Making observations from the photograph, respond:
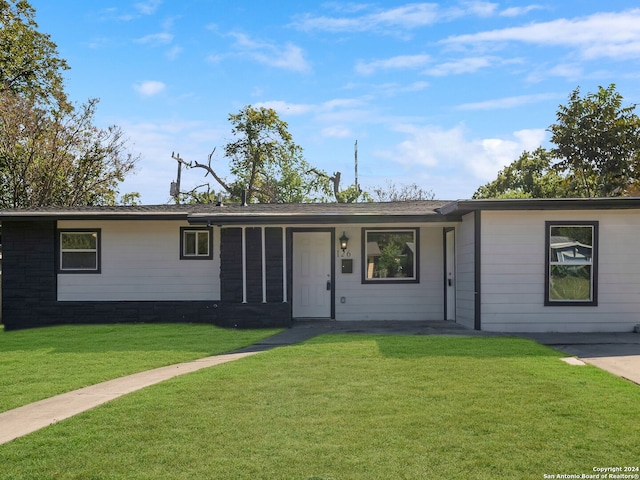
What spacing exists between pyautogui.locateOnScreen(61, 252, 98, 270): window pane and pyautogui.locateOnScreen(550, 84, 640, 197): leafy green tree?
56.0ft

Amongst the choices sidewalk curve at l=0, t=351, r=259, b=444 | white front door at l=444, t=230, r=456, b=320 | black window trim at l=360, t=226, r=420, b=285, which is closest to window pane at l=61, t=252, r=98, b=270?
black window trim at l=360, t=226, r=420, b=285

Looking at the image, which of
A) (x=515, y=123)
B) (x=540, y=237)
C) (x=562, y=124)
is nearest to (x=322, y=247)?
(x=540, y=237)

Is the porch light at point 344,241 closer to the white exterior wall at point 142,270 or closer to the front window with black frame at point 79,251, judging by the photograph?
the white exterior wall at point 142,270

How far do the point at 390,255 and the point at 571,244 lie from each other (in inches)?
154

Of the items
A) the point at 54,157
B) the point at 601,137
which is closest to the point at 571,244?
the point at 601,137

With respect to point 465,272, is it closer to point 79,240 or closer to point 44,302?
point 79,240

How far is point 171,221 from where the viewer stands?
47.4ft

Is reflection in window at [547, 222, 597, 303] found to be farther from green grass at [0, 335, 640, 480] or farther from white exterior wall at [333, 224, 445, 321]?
green grass at [0, 335, 640, 480]

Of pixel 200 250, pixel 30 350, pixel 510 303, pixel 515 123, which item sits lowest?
pixel 30 350

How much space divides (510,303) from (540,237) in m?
1.32

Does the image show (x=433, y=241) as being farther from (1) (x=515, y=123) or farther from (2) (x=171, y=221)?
(1) (x=515, y=123)

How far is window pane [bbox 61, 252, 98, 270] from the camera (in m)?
14.5

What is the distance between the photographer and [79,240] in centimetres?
1453

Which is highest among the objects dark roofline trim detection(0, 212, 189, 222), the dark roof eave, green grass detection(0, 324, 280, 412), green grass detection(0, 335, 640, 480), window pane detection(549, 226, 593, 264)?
dark roofline trim detection(0, 212, 189, 222)
